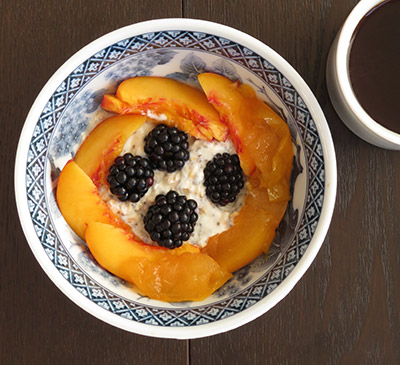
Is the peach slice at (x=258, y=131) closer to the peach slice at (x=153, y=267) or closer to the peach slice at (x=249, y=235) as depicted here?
the peach slice at (x=249, y=235)

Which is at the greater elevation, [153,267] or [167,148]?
[167,148]

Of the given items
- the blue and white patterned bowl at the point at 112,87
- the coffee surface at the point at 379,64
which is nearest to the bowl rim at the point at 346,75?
the coffee surface at the point at 379,64

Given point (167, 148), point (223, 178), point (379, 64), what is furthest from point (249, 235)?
point (379, 64)

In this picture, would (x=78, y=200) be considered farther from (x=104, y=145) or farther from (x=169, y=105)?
(x=169, y=105)

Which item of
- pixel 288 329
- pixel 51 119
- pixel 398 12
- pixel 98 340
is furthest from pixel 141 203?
pixel 398 12

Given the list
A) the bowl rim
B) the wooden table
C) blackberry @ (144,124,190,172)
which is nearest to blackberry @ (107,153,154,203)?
blackberry @ (144,124,190,172)

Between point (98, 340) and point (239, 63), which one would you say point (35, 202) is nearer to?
point (98, 340)

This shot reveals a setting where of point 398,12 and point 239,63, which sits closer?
point 239,63
